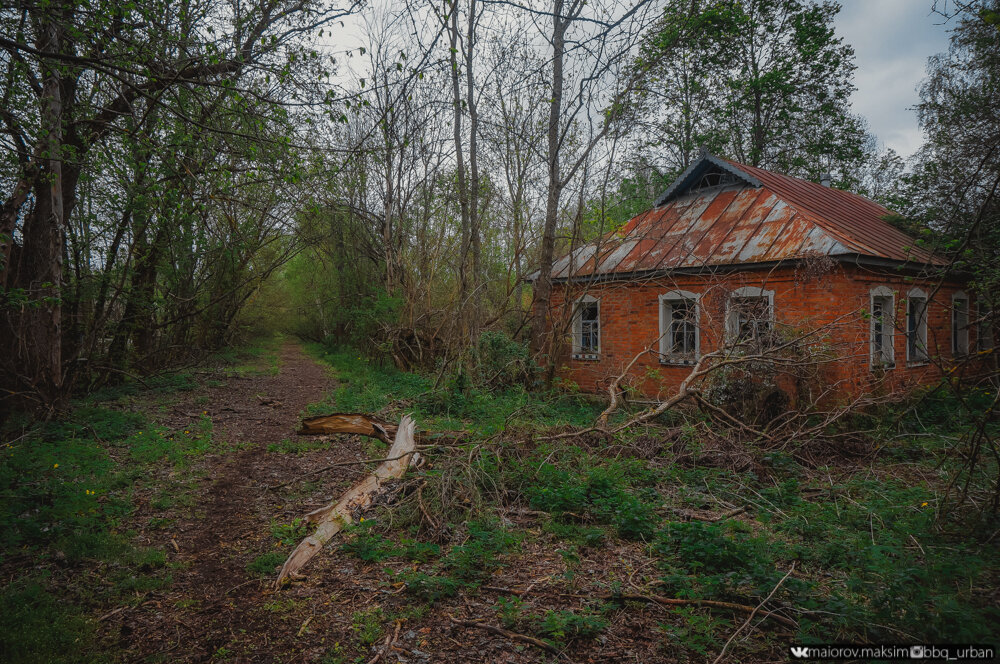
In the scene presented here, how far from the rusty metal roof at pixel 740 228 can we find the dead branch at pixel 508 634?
827 centimetres

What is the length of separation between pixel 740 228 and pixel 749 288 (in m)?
1.70

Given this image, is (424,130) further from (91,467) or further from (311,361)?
(91,467)

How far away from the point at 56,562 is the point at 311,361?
16655mm

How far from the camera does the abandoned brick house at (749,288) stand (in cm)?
973

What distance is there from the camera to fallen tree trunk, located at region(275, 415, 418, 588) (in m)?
4.52

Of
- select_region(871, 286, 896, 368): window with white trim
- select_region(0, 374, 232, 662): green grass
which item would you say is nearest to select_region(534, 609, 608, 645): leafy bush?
select_region(0, 374, 232, 662): green grass

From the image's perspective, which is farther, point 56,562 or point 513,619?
point 56,562

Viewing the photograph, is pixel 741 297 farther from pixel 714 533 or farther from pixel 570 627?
pixel 570 627

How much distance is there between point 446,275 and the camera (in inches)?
662

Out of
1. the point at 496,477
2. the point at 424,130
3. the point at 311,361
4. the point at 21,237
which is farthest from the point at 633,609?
the point at 311,361

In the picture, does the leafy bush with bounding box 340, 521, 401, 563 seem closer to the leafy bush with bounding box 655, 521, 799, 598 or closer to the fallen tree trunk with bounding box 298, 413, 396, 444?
the fallen tree trunk with bounding box 298, 413, 396, 444

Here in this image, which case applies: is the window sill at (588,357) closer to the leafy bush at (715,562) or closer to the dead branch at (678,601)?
the leafy bush at (715,562)

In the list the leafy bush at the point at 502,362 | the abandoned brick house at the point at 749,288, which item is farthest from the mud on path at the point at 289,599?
the leafy bush at the point at 502,362

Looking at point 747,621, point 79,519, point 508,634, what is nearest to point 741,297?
point 747,621
